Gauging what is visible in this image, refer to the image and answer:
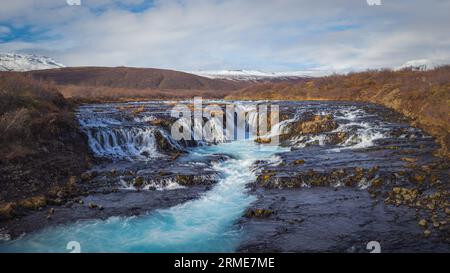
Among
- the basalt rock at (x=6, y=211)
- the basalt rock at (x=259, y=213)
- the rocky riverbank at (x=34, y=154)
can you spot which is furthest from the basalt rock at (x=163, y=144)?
the basalt rock at (x=259, y=213)

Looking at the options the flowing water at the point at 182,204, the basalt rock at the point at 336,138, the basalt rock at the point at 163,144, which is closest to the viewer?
the flowing water at the point at 182,204

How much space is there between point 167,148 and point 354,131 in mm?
11101

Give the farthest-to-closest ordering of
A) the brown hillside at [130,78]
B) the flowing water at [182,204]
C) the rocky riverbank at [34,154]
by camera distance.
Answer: the brown hillside at [130,78]
the rocky riverbank at [34,154]
the flowing water at [182,204]

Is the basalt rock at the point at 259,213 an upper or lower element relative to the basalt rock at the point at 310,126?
lower

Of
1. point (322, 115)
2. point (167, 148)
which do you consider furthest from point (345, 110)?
point (167, 148)

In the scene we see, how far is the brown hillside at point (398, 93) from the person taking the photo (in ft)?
75.3

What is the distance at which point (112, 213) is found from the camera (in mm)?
12195

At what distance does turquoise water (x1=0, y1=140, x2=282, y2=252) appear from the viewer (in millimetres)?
9922

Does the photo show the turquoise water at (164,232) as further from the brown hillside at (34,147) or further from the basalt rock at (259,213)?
the brown hillside at (34,147)
